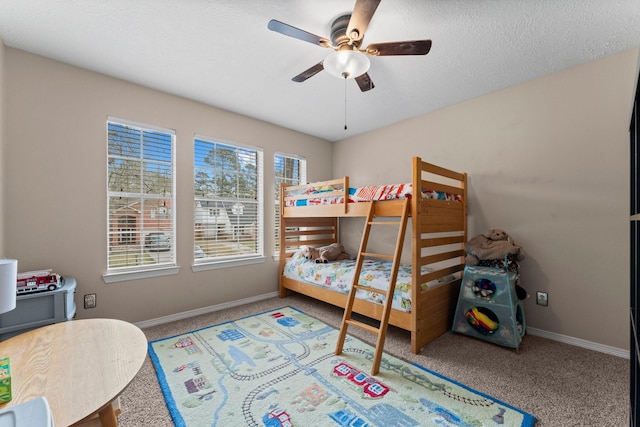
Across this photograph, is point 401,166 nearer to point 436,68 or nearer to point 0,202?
point 436,68

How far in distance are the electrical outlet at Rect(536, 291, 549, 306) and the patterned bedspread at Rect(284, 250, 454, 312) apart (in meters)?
0.79

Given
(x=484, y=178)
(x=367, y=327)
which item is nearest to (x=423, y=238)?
(x=484, y=178)

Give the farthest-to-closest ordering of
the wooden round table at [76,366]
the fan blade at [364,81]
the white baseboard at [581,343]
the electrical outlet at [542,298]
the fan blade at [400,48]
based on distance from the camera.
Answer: the electrical outlet at [542,298] < the white baseboard at [581,343] < the fan blade at [364,81] < the fan blade at [400,48] < the wooden round table at [76,366]

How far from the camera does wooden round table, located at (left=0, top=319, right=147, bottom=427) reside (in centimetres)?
89

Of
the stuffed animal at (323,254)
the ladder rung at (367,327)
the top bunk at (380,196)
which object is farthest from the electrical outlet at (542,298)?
the stuffed animal at (323,254)

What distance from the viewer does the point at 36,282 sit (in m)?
2.09

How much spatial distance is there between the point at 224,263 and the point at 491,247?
9.89ft

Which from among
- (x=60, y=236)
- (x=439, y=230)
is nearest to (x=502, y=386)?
(x=439, y=230)

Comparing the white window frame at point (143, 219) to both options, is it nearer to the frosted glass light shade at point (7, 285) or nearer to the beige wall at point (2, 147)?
the beige wall at point (2, 147)

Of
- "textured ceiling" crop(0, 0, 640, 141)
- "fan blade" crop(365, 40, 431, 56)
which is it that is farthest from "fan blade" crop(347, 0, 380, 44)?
"textured ceiling" crop(0, 0, 640, 141)

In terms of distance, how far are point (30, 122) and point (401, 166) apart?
3.88 meters

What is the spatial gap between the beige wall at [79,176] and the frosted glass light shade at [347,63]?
2074mm

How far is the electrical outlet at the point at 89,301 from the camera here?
2578mm

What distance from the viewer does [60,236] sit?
2.46 meters
